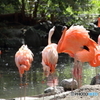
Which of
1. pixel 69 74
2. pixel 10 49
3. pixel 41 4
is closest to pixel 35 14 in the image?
pixel 41 4

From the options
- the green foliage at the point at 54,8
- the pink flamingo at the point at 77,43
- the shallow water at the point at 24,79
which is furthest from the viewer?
the green foliage at the point at 54,8

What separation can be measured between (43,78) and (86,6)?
9.69 m

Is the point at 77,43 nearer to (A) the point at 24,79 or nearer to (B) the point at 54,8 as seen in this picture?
(A) the point at 24,79

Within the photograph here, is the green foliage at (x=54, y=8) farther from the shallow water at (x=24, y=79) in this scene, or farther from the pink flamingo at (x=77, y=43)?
the pink flamingo at (x=77, y=43)

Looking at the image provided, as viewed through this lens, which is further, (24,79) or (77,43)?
(24,79)

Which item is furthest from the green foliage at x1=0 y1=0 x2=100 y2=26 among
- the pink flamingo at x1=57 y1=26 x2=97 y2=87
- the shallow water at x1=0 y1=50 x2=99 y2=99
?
the pink flamingo at x1=57 y1=26 x2=97 y2=87

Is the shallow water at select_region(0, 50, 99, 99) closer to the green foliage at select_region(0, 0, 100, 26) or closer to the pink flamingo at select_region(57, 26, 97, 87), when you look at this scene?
the pink flamingo at select_region(57, 26, 97, 87)

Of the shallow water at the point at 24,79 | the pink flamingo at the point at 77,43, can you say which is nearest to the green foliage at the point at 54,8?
the shallow water at the point at 24,79

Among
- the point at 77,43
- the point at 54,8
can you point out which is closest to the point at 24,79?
the point at 77,43

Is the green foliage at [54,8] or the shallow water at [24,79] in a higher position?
the green foliage at [54,8]

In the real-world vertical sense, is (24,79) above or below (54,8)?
below

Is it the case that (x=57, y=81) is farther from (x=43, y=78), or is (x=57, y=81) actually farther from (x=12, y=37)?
(x=12, y=37)

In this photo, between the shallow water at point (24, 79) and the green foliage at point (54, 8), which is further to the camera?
the green foliage at point (54, 8)

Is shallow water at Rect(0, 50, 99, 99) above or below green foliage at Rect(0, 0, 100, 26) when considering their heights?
below
